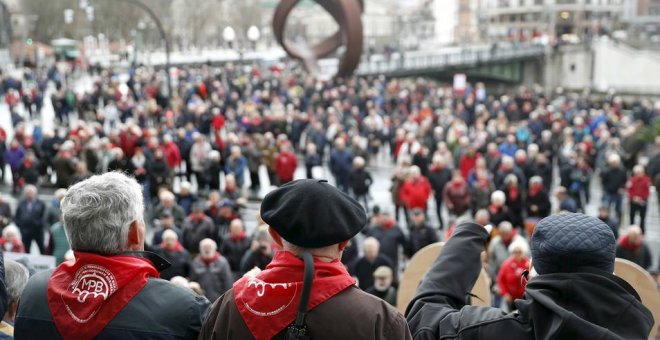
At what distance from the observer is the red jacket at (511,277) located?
824cm

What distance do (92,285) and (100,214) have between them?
0.24 m

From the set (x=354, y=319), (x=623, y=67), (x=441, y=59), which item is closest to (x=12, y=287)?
(x=354, y=319)

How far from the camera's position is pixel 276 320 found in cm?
239

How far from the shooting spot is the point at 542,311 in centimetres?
235

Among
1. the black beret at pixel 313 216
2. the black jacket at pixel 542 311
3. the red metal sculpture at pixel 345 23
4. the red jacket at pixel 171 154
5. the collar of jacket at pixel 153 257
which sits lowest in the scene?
the red jacket at pixel 171 154

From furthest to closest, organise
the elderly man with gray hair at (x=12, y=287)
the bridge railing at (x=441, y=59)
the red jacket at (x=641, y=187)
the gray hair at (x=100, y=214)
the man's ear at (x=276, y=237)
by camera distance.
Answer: the bridge railing at (x=441, y=59) < the red jacket at (x=641, y=187) < the elderly man with gray hair at (x=12, y=287) < the gray hair at (x=100, y=214) < the man's ear at (x=276, y=237)

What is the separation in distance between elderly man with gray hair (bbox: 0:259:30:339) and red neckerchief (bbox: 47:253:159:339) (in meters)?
0.65

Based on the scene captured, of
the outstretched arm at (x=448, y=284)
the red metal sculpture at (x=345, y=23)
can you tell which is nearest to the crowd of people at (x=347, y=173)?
the red metal sculpture at (x=345, y=23)

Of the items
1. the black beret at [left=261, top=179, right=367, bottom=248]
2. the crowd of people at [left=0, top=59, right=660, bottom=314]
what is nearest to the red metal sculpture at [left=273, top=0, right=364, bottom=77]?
the crowd of people at [left=0, top=59, right=660, bottom=314]

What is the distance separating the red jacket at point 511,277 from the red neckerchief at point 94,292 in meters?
6.21

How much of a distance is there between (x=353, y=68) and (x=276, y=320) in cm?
2728

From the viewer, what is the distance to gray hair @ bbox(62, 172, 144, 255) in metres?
2.63

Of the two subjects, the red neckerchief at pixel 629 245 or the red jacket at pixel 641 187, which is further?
the red jacket at pixel 641 187

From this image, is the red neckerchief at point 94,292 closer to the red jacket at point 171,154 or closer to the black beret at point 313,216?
the black beret at point 313,216
